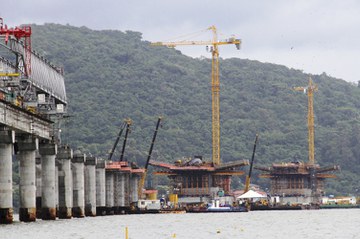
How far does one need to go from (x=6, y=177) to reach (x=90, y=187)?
62388 mm

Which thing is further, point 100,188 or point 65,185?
point 100,188

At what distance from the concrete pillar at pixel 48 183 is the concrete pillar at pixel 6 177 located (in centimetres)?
1907

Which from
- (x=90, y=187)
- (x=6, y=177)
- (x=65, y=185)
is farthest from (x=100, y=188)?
(x=6, y=177)

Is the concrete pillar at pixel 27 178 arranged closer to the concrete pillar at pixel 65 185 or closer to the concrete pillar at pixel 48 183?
the concrete pillar at pixel 48 183

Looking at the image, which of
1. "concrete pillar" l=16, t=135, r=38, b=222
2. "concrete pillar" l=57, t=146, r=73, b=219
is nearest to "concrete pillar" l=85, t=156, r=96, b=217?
"concrete pillar" l=57, t=146, r=73, b=219

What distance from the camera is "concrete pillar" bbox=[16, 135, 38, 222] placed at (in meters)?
124

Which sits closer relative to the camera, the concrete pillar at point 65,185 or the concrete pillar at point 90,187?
the concrete pillar at point 65,185

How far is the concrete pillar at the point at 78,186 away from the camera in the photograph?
161038 millimetres

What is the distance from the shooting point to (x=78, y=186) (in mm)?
164000

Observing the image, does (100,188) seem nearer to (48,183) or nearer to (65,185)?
(65,185)

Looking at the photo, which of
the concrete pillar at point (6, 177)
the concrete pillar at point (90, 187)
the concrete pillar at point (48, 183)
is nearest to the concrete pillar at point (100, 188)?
the concrete pillar at point (90, 187)

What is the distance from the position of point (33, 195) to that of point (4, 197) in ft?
35.2

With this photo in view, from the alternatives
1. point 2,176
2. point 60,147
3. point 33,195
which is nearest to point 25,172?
point 33,195

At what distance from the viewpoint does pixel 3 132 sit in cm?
11544
